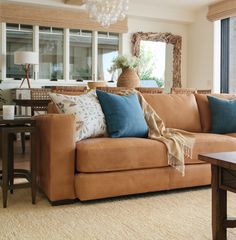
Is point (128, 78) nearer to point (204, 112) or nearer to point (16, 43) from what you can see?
point (204, 112)

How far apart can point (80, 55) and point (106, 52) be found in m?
0.58

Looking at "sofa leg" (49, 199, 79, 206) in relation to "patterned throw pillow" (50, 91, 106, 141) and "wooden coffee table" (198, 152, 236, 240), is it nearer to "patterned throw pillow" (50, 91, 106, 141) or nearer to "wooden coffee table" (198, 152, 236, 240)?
"patterned throw pillow" (50, 91, 106, 141)

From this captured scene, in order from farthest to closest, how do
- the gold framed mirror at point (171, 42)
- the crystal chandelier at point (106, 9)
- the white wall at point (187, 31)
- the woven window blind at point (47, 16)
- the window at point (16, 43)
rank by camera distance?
the gold framed mirror at point (171, 42), the white wall at point (187, 31), the window at point (16, 43), the woven window blind at point (47, 16), the crystal chandelier at point (106, 9)

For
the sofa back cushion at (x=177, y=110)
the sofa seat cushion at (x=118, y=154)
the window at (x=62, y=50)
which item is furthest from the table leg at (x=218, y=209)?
the window at (x=62, y=50)

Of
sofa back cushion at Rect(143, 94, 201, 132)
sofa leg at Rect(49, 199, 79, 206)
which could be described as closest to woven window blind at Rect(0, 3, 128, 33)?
Result: sofa back cushion at Rect(143, 94, 201, 132)

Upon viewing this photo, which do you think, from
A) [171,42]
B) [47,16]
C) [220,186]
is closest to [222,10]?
[171,42]

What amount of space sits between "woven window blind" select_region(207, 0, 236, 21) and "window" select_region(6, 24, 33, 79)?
12.0 feet

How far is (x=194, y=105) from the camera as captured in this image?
363 cm

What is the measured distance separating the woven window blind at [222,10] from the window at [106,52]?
2.01m

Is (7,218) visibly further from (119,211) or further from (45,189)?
(119,211)

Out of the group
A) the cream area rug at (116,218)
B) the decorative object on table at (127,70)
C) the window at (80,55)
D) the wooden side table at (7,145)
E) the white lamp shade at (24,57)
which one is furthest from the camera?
the window at (80,55)

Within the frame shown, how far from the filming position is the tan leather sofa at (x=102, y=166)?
2439 mm

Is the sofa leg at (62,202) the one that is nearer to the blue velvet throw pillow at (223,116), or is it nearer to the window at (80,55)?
the blue velvet throw pillow at (223,116)

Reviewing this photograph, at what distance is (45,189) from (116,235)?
A: 894mm
